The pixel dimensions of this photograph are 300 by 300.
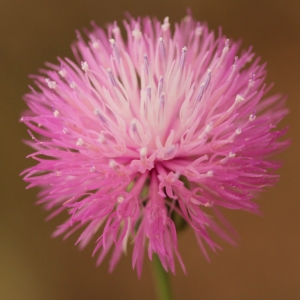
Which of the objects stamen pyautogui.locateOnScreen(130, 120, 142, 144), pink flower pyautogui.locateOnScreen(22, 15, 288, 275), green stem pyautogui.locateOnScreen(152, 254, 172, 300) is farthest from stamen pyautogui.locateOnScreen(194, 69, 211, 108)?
green stem pyautogui.locateOnScreen(152, 254, 172, 300)

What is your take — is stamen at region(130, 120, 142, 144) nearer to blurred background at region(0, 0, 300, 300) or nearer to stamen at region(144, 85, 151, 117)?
stamen at region(144, 85, 151, 117)

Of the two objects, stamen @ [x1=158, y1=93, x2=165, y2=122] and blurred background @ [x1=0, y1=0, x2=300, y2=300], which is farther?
blurred background @ [x1=0, y1=0, x2=300, y2=300]

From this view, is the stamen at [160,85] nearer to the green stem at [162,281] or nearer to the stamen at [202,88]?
the stamen at [202,88]

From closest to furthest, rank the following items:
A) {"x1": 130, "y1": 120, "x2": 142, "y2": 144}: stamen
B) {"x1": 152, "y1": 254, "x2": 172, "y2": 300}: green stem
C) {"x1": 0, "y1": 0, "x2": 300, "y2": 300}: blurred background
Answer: {"x1": 130, "y1": 120, "x2": 142, "y2": 144}: stamen
{"x1": 152, "y1": 254, "x2": 172, "y2": 300}: green stem
{"x1": 0, "y1": 0, "x2": 300, "y2": 300}: blurred background

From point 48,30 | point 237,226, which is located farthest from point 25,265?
point 48,30

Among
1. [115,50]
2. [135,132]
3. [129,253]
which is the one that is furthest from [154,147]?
[129,253]

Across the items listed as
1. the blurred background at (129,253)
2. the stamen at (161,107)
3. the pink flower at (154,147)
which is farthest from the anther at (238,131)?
the blurred background at (129,253)
